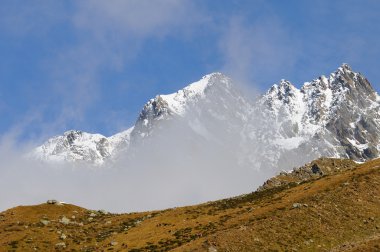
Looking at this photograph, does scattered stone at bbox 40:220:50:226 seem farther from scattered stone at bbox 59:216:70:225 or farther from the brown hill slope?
scattered stone at bbox 59:216:70:225

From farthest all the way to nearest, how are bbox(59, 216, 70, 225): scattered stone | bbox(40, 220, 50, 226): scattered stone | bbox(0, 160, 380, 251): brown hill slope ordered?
bbox(59, 216, 70, 225): scattered stone
bbox(40, 220, 50, 226): scattered stone
bbox(0, 160, 380, 251): brown hill slope

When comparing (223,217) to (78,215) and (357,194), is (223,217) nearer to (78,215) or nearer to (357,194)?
(357,194)

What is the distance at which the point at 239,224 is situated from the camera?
72.4 meters

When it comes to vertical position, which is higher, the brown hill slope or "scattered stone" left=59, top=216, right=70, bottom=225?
"scattered stone" left=59, top=216, right=70, bottom=225

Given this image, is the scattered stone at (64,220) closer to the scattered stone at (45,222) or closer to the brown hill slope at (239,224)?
the brown hill slope at (239,224)

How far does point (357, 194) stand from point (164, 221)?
28.0 m

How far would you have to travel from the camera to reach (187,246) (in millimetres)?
66938

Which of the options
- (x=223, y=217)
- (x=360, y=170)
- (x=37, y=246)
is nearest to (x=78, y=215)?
(x=37, y=246)

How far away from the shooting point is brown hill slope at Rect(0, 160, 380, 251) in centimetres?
6556

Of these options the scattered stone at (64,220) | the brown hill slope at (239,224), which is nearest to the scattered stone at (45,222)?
the brown hill slope at (239,224)

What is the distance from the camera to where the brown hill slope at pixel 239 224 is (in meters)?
65.6

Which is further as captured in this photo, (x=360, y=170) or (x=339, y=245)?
(x=360, y=170)

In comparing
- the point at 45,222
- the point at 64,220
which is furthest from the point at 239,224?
the point at 45,222

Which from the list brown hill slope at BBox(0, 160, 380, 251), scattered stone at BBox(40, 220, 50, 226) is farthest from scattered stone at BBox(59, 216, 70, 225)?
scattered stone at BBox(40, 220, 50, 226)
